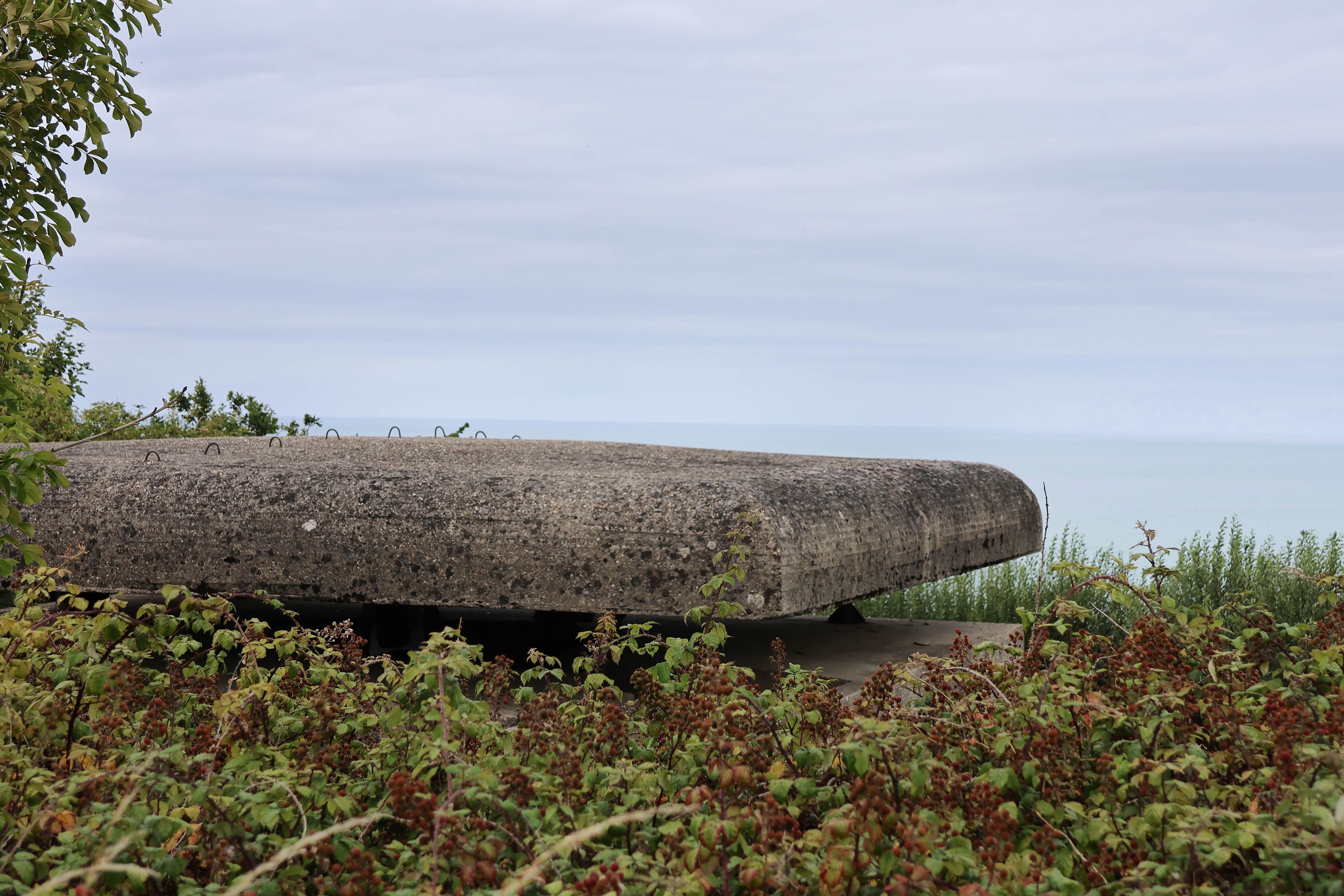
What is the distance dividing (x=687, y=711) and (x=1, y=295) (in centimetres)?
198

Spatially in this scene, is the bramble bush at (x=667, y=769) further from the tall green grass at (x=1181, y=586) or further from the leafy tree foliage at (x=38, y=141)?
the tall green grass at (x=1181, y=586)

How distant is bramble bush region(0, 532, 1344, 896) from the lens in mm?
1618

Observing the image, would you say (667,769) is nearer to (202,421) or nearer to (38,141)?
(38,141)

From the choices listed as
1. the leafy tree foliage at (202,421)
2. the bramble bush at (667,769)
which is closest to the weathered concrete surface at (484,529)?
the bramble bush at (667,769)

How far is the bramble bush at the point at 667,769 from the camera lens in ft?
5.31

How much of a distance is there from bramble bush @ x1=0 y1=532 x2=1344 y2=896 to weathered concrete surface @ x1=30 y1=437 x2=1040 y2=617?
18.9 inches

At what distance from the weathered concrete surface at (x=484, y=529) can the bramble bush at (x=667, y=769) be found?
48 centimetres

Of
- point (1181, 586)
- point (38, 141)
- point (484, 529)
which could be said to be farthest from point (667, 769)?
point (1181, 586)

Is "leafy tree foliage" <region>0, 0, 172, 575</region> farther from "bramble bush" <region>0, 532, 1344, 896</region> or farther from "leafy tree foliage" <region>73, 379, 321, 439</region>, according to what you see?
"leafy tree foliage" <region>73, 379, 321, 439</region>

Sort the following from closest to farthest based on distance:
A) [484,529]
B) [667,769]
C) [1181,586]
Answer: [667,769], [484,529], [1181,586]

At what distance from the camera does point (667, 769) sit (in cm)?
225

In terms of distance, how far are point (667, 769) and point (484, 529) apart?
1459 mm

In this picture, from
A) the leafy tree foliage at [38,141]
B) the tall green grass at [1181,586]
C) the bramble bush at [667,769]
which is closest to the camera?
the bramble bush at [667,769]

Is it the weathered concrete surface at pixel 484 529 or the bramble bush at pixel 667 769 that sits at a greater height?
the weathered concrete surface at pixel 484 529
